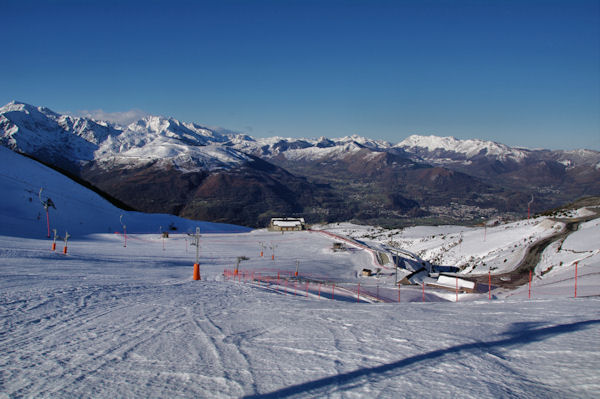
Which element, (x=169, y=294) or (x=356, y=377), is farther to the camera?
(x=169, y=294)

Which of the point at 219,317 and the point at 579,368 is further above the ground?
the point at 579,368

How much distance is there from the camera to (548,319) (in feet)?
28.7

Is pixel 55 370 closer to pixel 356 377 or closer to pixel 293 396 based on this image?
pixel 293 396

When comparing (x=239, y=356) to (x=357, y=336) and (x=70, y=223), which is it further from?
(x=70, y=223)

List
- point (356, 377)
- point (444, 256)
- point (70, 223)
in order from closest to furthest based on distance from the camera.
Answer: point (356, 377)
point (444, 256)
point (70, 223)

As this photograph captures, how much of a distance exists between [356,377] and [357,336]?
7.07 feet

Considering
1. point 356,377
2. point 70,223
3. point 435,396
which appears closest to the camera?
point 435,396

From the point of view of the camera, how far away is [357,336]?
7328mm

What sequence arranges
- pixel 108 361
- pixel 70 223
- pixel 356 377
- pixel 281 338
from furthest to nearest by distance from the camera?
pixel 70 223, pixel 281 338, pixel 108 361, pixel 356 377

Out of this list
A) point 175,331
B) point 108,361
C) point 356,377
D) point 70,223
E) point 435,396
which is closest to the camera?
point 435,396

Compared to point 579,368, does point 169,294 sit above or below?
below

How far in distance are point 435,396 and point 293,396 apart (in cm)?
177

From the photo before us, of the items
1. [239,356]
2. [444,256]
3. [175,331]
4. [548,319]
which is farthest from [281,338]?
[444,256]

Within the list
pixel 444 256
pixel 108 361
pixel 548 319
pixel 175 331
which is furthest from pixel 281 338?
pixel 444 256
